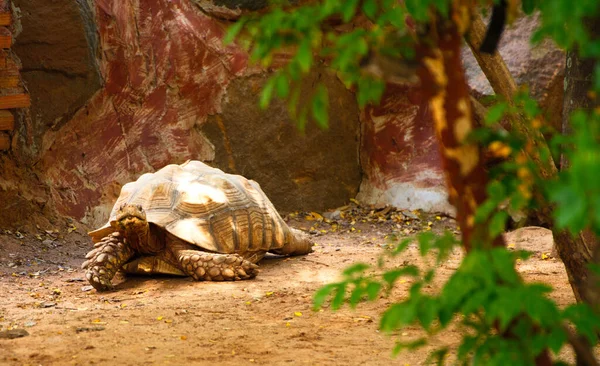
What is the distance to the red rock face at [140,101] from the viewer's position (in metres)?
7.99

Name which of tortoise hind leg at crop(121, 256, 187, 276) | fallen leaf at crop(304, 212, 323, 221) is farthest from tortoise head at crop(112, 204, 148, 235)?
fallen leaf at crop(304, 212, 323, 221)

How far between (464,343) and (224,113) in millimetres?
6941

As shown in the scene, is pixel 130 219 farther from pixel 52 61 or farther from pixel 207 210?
pixel 52 61

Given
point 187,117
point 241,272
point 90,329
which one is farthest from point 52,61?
point 90,329

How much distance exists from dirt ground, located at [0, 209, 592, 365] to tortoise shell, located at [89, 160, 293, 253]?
1.00 ft

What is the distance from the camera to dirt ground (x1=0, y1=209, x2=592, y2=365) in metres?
3.72

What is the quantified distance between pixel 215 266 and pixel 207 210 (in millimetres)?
506

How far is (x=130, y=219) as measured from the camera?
548 cm

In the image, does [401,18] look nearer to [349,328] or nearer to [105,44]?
[349,328]

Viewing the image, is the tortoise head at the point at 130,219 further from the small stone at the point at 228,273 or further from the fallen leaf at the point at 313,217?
the fallen leaf at the point at 313,217

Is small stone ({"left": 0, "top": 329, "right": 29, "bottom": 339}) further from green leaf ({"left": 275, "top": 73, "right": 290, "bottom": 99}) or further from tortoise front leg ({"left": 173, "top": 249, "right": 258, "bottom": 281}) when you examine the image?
green leaf ({"left": 275, "top": 73, "right": 290, "bottom": 99})

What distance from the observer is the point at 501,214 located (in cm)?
169

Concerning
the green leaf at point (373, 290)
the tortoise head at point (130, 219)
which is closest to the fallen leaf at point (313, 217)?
the tortoise head at point (130, 219)

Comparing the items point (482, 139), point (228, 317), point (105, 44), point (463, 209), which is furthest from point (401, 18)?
point (105, 44)
